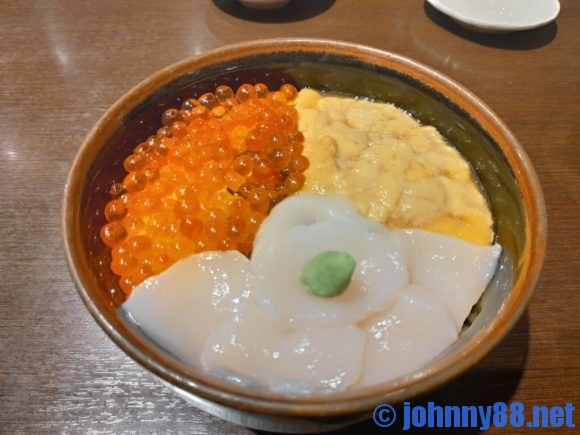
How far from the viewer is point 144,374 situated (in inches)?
41.1

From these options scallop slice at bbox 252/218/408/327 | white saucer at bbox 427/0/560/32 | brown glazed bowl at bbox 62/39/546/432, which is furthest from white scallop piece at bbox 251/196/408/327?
white saucer at bbox 427/0/560/32

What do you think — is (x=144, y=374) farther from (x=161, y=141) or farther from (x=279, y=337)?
(x=161, y=141)

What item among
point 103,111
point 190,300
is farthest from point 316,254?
point 103,111

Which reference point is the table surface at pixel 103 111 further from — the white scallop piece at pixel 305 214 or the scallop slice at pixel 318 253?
the white scallop piece at pixel 305 214

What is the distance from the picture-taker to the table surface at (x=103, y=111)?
1016mm

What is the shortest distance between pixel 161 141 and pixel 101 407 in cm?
60

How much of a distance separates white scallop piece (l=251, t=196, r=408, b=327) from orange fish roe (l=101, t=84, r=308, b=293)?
85mm

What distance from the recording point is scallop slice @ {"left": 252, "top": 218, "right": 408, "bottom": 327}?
36.4 inches

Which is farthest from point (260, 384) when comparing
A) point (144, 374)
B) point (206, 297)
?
point (144, 374)

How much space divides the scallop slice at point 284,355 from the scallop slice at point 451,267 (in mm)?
199

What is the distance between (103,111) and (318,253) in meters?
0.99
